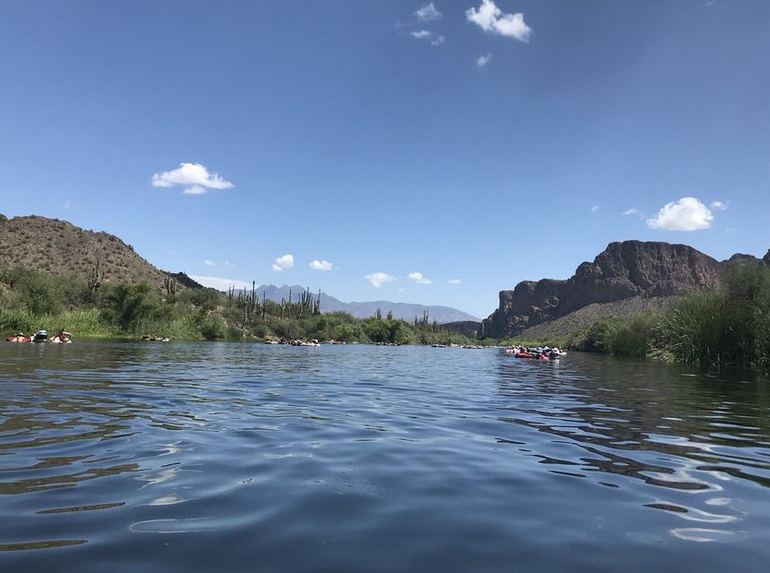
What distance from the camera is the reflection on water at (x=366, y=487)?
5051 millimetres

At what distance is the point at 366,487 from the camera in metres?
7.33

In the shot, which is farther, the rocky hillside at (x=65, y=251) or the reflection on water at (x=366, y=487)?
the rocky hillside at (x=65, y=251)

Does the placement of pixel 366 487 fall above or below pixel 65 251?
below

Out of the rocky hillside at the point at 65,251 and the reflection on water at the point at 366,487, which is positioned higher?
the rocky hillside at the point at 65,251

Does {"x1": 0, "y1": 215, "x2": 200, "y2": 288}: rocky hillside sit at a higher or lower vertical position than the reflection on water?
higher

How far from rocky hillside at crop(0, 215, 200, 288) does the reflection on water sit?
340 feet

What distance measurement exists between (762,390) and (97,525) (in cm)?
2785

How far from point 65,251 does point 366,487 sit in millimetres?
131449

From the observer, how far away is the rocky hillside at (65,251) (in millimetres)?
109812

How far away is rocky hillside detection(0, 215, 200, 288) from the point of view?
10981 centimetres

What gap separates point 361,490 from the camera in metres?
7.17

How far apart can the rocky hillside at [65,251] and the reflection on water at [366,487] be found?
4081 inches

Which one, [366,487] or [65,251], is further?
[65,251]

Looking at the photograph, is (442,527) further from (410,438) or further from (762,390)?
(762,390)
